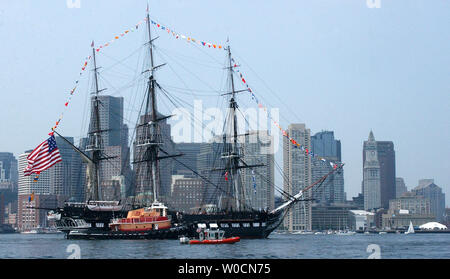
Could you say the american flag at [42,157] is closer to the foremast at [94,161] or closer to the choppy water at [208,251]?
the choppy water at [208,251]

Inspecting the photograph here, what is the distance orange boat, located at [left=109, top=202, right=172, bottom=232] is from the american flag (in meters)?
22.8

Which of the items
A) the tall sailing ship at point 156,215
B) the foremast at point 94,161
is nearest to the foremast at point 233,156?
the tall sailing ship at point 156,215

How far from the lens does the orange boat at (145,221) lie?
Result: 324 feet

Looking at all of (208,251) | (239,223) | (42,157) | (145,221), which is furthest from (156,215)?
(208,251)

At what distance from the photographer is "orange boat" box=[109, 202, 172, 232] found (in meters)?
98.7

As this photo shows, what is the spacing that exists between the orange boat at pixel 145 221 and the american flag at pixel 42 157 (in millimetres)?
22835

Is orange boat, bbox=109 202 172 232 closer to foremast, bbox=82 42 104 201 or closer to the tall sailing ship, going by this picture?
the tall sailing ship

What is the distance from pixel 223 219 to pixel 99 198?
29.9m

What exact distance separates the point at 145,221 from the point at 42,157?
2493cm

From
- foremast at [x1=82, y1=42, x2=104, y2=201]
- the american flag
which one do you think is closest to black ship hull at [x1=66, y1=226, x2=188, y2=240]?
foremast at [x1=82, y1=42, x2=104, y2=201]

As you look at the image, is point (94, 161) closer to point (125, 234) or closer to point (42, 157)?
point (125, 234)

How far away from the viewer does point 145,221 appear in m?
99.2
